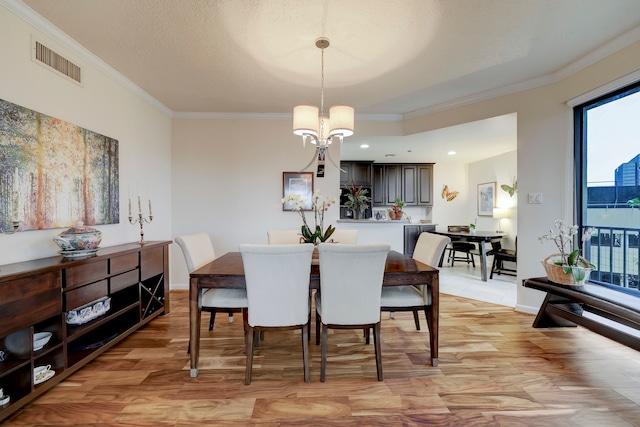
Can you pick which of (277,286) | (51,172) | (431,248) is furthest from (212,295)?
(431,248)

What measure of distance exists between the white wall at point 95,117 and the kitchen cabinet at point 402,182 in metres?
4.41

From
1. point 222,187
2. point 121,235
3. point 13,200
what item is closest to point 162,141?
point 222,187

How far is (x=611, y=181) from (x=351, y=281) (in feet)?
8.91

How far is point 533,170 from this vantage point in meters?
3.06

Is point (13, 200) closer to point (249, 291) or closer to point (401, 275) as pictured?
point (249, 291)

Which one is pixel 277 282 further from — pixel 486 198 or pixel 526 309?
pixel 486 198

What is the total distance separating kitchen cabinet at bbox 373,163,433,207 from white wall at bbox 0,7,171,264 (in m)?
4.41

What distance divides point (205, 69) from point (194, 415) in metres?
2.83

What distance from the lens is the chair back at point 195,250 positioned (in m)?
2.29

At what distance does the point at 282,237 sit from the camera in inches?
122

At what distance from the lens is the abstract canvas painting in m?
1.81

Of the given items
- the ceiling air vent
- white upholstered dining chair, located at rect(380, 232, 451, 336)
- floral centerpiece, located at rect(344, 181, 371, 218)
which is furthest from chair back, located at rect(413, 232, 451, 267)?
the ceiling air vent

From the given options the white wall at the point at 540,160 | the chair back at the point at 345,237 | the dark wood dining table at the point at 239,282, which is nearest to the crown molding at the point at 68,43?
the dark wood dining table at the point at 239,282

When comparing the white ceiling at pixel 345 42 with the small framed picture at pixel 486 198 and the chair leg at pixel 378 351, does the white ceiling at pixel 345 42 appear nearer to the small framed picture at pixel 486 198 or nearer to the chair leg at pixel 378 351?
the chair leg at pixel 378 351
